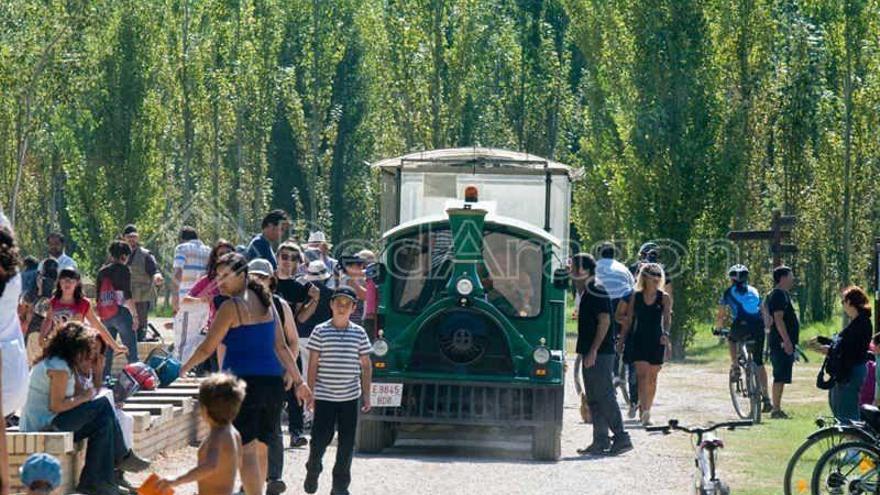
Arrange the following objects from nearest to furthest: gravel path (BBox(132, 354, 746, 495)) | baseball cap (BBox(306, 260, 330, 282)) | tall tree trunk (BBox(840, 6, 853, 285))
A: gravel path (BBox(132, 354, 746, 495)) < baseball cap (BBox(306, 260, 330, 282)) < tall tree trunk (BBox(840, 6, 853, 285))

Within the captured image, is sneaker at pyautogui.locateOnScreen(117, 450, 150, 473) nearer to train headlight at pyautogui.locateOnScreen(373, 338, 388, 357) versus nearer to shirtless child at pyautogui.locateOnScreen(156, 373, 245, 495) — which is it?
shirtless child at pyautogui.locateOnScreen(156, 373, 245, 495)

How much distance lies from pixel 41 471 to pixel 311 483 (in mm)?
4760

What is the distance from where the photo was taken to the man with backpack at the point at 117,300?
21.3 m

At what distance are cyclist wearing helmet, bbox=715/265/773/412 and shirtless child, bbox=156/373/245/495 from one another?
484 inches

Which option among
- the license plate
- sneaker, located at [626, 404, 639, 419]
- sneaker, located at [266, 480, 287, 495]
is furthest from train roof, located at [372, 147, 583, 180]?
sneaker, located at [266, 480, 287, 495]

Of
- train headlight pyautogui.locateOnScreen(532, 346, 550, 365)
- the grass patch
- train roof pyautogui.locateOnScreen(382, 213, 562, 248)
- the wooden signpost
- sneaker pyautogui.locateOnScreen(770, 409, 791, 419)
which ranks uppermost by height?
the wooden signpost

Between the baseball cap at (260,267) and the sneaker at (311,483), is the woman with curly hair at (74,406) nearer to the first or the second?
the baseball cap at (260,267)

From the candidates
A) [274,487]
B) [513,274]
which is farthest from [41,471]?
[513,274]

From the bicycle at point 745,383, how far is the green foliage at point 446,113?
1316 cm

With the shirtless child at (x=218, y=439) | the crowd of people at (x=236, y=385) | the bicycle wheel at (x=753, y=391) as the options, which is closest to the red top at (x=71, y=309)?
the crowd of people at (x=236, y=385)

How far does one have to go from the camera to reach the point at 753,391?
20.9 m

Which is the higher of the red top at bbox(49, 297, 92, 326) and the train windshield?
the train windshield

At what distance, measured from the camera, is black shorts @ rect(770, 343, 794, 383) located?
21312 millimetres

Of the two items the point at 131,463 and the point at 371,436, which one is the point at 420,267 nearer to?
the point at 371,436
